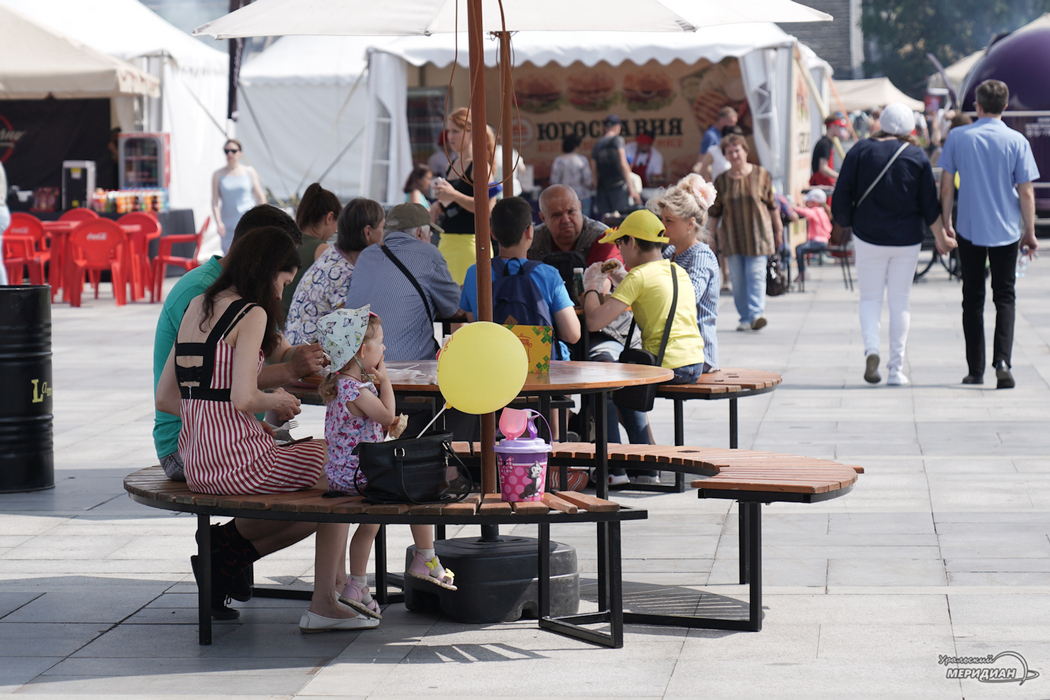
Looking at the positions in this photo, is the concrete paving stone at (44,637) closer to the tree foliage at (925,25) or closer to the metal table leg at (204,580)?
the metal table leg at (204,580)

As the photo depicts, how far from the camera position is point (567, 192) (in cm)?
812

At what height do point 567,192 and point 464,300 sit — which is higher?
point 567,192

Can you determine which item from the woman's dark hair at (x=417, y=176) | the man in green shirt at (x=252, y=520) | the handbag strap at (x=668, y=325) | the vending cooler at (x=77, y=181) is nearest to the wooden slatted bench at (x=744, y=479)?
the man in green shirt at (x=252, y=520)

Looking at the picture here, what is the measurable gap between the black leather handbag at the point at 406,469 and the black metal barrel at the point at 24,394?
3.42m

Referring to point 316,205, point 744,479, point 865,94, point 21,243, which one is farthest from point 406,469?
point 865,94

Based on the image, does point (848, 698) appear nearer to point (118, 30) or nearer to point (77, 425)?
point (77, 425)

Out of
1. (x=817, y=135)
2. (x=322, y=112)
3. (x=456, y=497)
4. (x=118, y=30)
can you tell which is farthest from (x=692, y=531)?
(x=817, y=135)

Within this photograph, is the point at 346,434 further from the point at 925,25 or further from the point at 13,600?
the point at 925,25

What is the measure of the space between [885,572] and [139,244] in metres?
13.3

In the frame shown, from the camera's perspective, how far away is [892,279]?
34.6ft

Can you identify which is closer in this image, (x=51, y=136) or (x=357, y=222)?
(x=357, y=222)

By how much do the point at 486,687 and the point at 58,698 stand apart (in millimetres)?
1233

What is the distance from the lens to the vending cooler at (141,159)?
20.1 meters

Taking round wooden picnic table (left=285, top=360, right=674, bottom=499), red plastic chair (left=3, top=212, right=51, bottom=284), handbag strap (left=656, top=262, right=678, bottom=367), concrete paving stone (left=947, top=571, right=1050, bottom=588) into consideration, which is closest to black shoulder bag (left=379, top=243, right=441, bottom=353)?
round wooden picnic table (left=285, top=360, right=674, bottom=499)
